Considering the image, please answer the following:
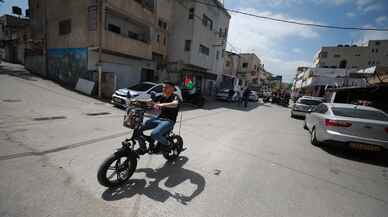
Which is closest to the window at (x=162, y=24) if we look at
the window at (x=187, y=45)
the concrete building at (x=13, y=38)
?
the window at (x=187, y=45)

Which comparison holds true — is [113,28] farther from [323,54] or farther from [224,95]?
[323,54]

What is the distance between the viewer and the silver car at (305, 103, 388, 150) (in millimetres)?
4902

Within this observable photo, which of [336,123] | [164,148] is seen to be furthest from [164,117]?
[336,123]

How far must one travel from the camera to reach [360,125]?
4980 millimetres

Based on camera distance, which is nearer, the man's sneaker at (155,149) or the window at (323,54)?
the man's sneaker at (155,149)

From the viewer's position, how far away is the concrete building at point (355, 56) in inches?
1693

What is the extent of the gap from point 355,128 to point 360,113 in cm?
95

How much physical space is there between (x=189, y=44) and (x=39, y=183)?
18609mm

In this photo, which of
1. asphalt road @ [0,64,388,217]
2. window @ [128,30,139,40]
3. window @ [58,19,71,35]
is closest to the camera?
asphalt road @ [0,64,388,217]

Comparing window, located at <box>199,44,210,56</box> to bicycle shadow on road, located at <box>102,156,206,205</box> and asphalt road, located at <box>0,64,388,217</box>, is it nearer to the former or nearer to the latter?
asphalt road, located at <box>0,64,388,217</box>

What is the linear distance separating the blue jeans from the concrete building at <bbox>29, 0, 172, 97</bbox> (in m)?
10.8

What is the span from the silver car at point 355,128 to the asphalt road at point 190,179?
54 centimetres

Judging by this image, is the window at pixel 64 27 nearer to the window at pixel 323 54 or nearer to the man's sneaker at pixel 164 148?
the man's sneaker at pixel 164 148

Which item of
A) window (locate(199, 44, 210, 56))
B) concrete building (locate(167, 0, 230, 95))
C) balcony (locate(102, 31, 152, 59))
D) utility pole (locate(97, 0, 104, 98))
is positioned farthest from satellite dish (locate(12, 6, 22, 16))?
window (locate(199, 44, 210, 56))
